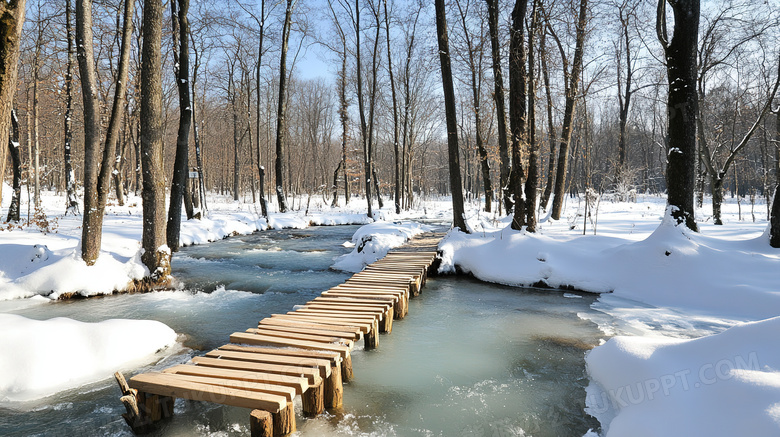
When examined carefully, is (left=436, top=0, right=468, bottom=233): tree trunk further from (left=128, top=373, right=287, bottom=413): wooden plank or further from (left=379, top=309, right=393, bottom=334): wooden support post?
(left=128, top=373, right=287, bottom=413): wooden plank

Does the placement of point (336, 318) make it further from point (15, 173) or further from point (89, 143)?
point (15, 173)

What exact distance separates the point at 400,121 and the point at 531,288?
69.7ft

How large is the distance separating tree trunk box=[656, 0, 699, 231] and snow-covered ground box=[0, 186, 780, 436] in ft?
1.90

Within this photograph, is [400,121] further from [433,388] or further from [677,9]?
[433,388]

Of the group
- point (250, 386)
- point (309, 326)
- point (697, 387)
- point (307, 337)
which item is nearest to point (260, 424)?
point (250, 386)

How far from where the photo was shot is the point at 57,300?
6.66 m

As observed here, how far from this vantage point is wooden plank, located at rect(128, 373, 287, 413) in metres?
A: 2.79

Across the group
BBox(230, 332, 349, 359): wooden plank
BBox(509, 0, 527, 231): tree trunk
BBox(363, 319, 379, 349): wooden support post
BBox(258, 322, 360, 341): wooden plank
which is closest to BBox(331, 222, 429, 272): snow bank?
BBox(509, 0, 527, 231): tree trunk

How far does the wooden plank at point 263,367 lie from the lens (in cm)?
318

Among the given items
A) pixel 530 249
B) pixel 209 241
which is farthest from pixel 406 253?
pixel 209 241

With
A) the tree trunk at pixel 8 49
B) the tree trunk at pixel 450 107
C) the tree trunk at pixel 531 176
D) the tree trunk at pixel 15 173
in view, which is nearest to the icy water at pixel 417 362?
the tree trunk at pixel 450 107

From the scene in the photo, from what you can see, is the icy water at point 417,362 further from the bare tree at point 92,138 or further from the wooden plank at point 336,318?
the bare tree at point 92,138

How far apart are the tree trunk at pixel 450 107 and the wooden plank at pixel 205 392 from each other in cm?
804

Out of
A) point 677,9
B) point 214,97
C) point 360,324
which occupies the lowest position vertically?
point 360,324
